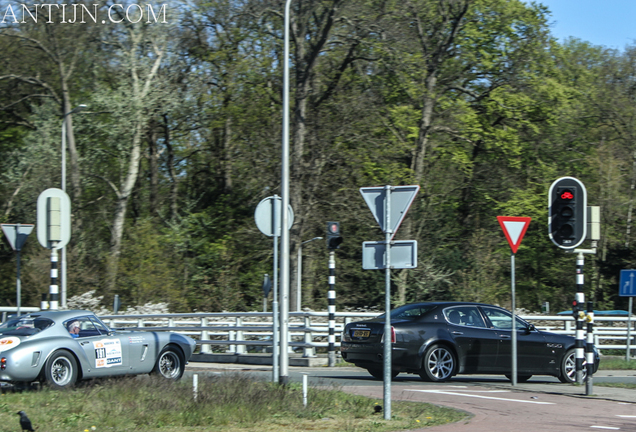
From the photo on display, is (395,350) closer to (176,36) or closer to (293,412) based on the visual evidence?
(293,412)

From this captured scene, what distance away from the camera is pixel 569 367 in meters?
15.3

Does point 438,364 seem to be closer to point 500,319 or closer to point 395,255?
point 500,319

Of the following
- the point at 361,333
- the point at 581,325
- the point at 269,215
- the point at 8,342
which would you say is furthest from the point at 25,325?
the point at 581,325

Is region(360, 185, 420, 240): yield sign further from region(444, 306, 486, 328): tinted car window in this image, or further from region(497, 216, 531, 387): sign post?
region(444, 306, 486, 328): tinted car window

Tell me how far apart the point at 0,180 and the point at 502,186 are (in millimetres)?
22860

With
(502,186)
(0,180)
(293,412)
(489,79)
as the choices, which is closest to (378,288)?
(502,186)

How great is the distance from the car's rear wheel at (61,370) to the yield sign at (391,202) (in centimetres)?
564

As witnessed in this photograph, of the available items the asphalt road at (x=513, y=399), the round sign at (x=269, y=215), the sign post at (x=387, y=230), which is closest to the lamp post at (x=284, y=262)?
the round sign at (x=269, y=215)

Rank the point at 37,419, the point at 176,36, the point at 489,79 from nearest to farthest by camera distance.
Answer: the point at 37,419, the point at 176,36, the point at 489,79

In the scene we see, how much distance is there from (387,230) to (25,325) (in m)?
6.24

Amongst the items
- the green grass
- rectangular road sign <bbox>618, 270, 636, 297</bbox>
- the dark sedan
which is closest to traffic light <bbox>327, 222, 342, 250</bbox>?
the dark sedan

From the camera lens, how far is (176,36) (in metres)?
34.9

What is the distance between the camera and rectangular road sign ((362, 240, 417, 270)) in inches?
373

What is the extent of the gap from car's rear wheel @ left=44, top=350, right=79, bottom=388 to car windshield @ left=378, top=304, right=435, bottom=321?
5.56 meters
